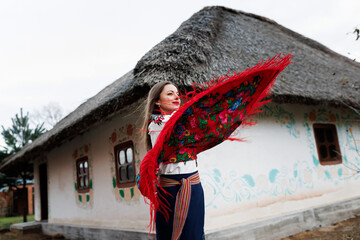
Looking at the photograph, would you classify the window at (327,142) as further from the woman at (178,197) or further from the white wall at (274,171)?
the woman at (178,197)

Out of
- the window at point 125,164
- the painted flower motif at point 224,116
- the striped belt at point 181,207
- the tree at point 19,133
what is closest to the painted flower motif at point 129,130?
the window at point 125,164

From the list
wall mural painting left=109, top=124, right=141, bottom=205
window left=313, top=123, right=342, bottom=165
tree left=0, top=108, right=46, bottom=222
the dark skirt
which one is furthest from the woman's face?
tree left=0, top=108, right=46, bottom=222

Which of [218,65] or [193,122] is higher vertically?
[218,65]

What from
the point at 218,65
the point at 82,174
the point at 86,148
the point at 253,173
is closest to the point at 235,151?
the point at 253,173

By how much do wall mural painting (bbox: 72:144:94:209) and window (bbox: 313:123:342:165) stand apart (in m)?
4.39

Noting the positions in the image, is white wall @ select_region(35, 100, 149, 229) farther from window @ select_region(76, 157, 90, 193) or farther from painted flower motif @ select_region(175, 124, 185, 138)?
painted flower motif @ select_region(175, 124, 185, 138)

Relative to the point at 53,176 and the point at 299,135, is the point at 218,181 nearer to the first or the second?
the point at 299,135

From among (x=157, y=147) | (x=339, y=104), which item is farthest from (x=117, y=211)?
(x=339, y=104)

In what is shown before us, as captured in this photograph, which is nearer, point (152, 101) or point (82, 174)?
point (152, 101)

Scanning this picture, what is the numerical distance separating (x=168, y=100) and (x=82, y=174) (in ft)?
16.7

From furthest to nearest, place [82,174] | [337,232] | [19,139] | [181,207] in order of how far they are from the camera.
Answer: [19,139]
[82,174]
[337,232]
[181,207]

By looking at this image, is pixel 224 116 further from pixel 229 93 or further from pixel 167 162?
pixel 167 162

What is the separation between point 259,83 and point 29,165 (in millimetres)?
10178

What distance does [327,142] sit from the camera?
19.1 ft
